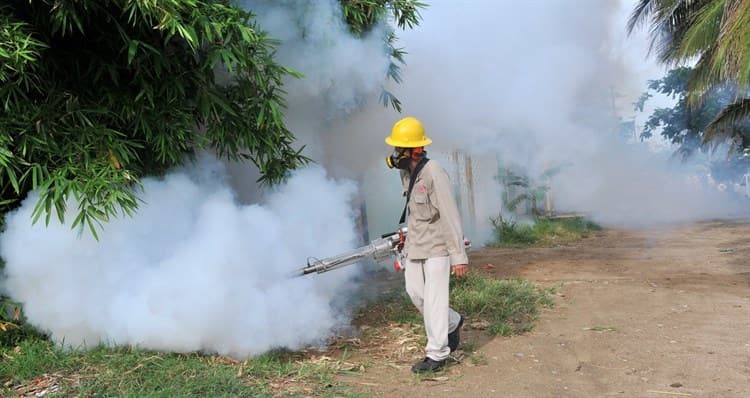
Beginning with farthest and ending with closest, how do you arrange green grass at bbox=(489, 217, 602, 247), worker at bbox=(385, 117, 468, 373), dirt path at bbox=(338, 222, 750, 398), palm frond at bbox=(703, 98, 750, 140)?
palm frond at bbox=(703, 98, 750, 140), green grass at bbox=(489, 217, 602, 247), worker at bbox=(385, 117, 468, 373), dirt path at bbox=(338, 222, 750, 398)

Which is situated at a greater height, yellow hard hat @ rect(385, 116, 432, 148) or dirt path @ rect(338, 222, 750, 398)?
yellow hard hat @ rect(385, 116, 432, 148)

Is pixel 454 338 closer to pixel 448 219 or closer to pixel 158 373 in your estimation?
pixel 448 219

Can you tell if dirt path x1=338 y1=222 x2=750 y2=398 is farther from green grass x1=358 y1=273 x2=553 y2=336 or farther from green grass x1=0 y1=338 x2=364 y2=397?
green grass x1=0 y1=338 x2=364 y2=397

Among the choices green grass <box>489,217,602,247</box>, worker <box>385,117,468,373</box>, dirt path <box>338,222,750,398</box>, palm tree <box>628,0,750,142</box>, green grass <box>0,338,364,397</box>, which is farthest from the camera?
green grass <box>489,217,602,247</box>

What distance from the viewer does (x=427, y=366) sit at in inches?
155

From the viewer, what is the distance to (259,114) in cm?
407

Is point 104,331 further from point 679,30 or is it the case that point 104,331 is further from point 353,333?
point 679,30

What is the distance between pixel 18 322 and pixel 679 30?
11937 millimetres

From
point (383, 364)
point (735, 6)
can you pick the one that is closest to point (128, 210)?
point (383, 364)

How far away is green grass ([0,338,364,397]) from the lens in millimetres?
3412

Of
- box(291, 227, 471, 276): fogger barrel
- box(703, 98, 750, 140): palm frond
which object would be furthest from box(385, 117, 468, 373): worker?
box(703, 98, 750, 140): palm frond

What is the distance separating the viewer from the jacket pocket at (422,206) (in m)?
4.00

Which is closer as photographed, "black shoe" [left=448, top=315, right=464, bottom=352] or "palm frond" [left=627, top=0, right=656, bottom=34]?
"black shoe" [left=448, top=315, right=464, bottom=352]

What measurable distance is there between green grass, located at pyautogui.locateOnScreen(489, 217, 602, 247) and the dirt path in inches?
106
